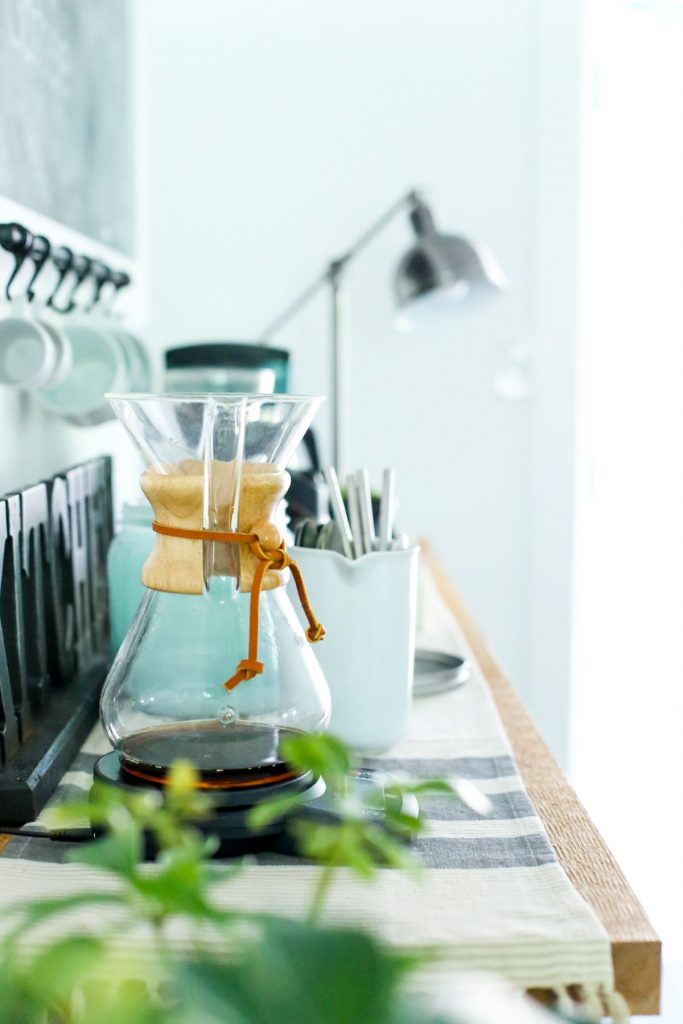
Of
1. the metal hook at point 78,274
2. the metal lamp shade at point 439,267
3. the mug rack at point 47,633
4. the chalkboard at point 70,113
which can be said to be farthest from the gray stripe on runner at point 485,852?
the metal lamp shade at point 439,267

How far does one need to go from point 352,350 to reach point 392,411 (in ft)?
0.58

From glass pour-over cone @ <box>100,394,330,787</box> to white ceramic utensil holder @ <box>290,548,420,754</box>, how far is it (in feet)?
0.48

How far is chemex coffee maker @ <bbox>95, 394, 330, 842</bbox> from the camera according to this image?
780 mm

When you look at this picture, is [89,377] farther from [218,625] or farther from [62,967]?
[62,967]

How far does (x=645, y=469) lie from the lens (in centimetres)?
290

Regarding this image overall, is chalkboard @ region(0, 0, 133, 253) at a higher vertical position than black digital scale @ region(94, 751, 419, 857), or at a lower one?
→ higher

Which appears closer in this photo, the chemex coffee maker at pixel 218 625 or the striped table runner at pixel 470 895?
the striped table runner at pixel 470 895

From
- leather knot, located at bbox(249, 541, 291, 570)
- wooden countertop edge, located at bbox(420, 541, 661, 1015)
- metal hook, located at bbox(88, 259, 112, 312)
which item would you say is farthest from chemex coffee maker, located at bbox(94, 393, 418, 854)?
metal hook, located at bbox(88, 259, 112, 312)

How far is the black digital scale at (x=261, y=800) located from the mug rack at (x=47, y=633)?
0.10 meters

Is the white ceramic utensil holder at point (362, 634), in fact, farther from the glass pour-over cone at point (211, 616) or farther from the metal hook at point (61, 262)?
the metal hook at point (61, 262)

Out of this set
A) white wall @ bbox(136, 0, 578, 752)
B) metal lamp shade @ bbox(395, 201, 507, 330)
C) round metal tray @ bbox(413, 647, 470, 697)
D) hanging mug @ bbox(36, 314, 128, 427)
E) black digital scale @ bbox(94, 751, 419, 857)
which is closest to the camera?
black digital scale @ bbox(94, 751, 419, 857)

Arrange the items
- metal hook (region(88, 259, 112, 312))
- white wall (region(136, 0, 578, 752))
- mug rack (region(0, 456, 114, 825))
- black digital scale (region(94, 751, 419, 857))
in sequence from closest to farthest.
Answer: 1. black digital scale (region(94, 751, 419, 857))
2. mug rack (region(0, 456, 114, 825))
3. metal hook (region(88, 259, 112, 312))
4. white wall (region(136, 0, 578, 752))

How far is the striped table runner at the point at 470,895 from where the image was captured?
63 cm

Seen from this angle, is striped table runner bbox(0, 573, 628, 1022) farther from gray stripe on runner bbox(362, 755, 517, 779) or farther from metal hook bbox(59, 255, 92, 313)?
metal hook bbox(59, 255, 92, 313)
